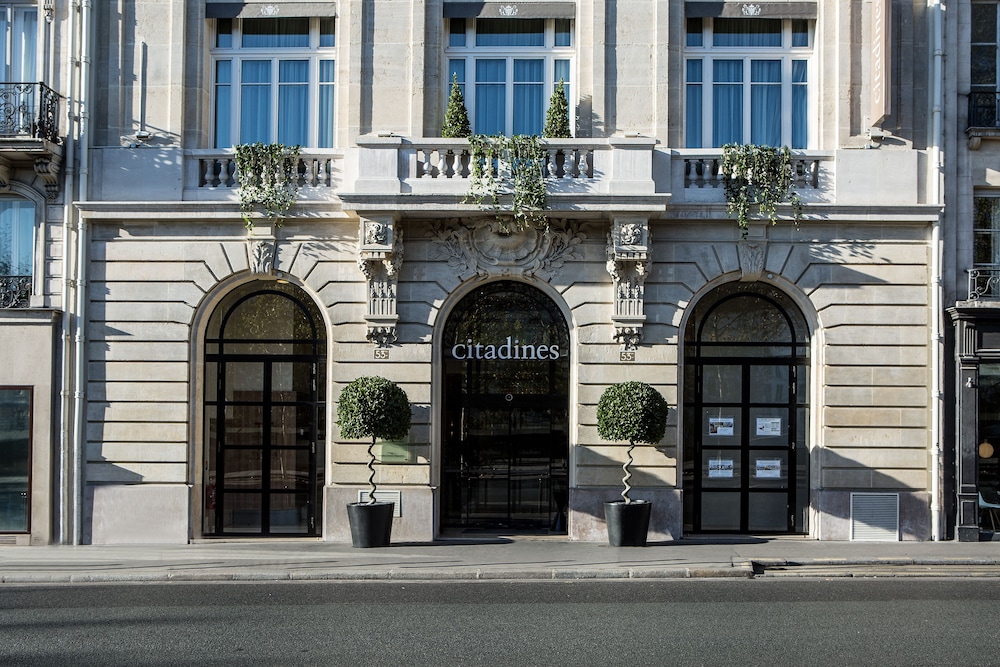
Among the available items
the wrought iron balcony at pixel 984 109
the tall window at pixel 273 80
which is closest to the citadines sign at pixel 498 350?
the tall window at pixel 273 80

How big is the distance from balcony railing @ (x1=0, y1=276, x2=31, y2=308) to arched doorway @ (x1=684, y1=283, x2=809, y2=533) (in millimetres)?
11879

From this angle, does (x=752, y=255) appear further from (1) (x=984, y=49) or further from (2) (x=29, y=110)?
(2) (x=29, y=110)

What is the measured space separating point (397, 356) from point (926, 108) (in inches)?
405

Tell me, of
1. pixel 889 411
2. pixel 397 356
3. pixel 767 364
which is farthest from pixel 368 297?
pixel 889 411

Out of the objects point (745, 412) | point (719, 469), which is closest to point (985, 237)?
point (745, 412)

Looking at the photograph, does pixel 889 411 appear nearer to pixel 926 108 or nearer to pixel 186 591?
pixel 926 108

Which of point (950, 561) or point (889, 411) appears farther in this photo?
point (889, 411)

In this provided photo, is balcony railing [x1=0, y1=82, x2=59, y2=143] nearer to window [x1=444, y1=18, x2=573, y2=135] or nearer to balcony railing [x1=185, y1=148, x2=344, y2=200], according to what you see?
balcony railing [x1=185, y1=148, x2=344, y2=200]

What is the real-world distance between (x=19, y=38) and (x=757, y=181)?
44.3 ft

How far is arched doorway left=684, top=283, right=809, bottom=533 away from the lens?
17703 mm

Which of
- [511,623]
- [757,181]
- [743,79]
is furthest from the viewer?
[743,79]

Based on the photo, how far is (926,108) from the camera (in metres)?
17.3

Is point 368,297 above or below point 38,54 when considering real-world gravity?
below

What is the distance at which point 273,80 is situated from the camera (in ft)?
60.1
